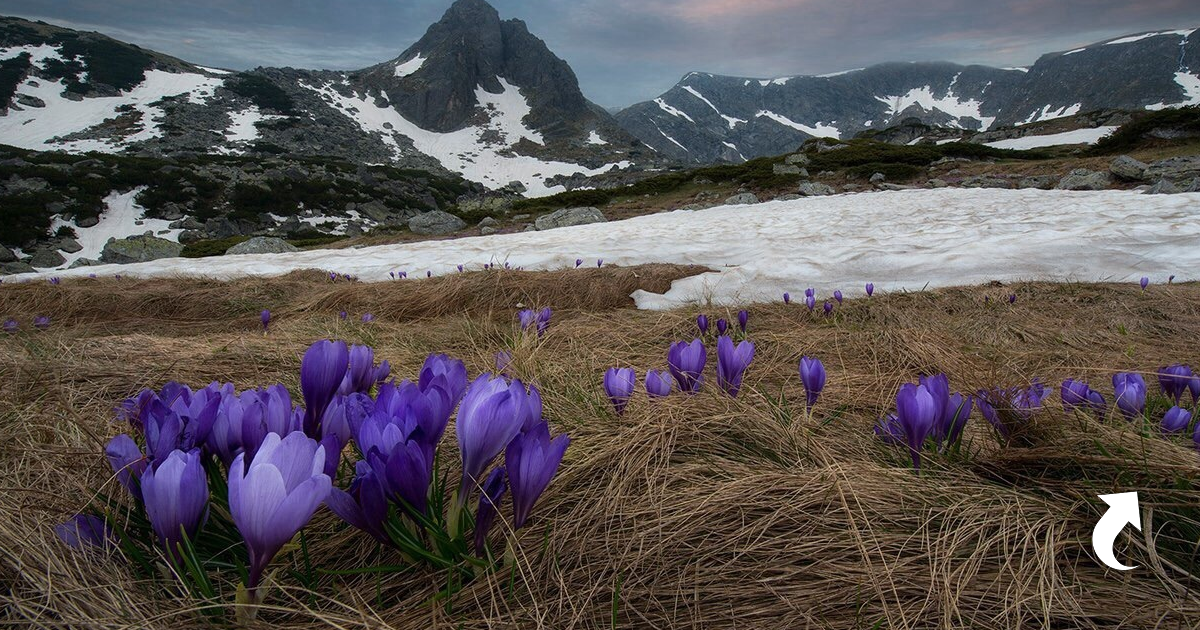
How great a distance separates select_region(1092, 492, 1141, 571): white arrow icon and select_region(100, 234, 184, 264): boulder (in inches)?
1162

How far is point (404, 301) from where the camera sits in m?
5.10

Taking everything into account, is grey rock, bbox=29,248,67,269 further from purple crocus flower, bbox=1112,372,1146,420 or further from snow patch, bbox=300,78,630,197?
snow patch, bbox=300,78,630,197

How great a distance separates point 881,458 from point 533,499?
0.89m

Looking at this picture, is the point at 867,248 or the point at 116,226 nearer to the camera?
the point at 867,248

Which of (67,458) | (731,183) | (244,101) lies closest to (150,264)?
(67,458)

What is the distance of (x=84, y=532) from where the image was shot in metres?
0.85

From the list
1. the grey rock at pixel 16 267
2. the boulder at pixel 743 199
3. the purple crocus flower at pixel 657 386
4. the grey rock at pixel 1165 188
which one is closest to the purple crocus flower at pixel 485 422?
the purple crocus flower at pixel 657 386

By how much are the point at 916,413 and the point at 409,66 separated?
127 m

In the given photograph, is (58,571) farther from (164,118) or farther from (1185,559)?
(164,118)

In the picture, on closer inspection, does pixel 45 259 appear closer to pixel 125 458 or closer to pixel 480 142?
pixel 125 458

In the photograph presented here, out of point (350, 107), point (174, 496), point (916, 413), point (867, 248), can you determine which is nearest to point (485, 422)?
point (174, 496)

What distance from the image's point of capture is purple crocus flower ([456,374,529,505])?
90 cm

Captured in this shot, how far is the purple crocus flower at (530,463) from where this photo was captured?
0.86 meters

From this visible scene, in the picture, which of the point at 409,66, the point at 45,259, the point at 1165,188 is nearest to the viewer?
the point at 1165,188
